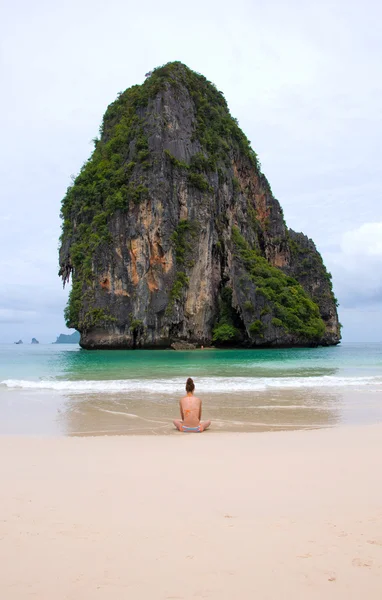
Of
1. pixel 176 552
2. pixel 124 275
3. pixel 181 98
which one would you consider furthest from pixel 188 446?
pixel 181 98

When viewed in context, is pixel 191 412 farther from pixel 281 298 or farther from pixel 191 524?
pixel 281 298

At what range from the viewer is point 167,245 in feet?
139

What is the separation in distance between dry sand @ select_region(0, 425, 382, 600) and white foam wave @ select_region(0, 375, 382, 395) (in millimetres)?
7231

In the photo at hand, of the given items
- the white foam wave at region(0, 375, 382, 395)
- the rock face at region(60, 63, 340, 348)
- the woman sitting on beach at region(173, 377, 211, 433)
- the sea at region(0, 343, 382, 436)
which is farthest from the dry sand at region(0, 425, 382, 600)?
the rock face at region(60, 63, 340, 348)

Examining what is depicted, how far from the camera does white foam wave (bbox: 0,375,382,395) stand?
40.5 ft

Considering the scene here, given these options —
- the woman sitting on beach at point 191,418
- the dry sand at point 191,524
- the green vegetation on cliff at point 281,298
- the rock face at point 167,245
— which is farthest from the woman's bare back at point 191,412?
the green vegetation on cliff at point 281,298

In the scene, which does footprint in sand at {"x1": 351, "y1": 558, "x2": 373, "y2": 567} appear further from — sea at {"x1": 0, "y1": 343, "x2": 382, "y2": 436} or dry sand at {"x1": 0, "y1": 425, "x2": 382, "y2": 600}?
sea at {"x1": 0, "y1": 343, "x2": 382, "y2": 436}

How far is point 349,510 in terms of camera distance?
10.5ft

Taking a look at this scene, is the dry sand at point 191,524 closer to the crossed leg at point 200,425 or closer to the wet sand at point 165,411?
the crossed leg at point 200,425

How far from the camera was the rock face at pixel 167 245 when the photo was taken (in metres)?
42.0

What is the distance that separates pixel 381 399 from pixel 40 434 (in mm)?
7722

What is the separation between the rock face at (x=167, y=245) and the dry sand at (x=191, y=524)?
36309mm

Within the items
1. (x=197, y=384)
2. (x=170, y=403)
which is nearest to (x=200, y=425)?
(x=170, y=403)

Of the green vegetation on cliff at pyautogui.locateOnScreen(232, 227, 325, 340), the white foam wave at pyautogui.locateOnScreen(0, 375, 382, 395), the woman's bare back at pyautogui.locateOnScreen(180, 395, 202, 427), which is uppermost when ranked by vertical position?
the green vegetation on cliff at pyautogui.locateOnScreen(232, 227, 325, 340)
